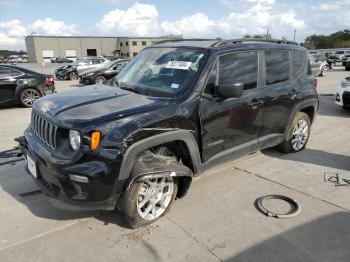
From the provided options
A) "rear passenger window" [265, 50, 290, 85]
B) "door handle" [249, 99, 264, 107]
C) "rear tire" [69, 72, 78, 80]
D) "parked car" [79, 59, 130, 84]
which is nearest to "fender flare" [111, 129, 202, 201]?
"door handle" [249, 99, 264, 107]

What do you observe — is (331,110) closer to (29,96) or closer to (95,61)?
(29,96)

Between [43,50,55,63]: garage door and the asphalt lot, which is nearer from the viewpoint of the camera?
the asphalt lot

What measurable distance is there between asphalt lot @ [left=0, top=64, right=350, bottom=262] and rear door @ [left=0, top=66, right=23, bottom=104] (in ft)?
20.0

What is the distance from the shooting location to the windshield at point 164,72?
12.7 feet

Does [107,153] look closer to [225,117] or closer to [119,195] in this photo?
[119,195]

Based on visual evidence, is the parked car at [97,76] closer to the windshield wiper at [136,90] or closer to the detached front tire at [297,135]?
Answer: the detached front tire at [297,135]

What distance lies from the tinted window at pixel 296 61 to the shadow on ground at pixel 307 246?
2.60 metres

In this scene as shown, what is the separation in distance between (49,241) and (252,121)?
113 inches

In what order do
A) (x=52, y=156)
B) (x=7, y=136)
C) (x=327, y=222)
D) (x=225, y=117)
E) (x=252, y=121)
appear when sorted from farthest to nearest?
(x=7, y=136) < (x=252, y=121) < (x=225, y=117) < (x=327, y=222) < (x=52, y=156)

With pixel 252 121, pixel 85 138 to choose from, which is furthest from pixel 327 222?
pixel 85 138

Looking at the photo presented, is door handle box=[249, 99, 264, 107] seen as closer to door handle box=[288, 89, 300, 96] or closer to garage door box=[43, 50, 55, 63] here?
door handle box=[288, 89, 300, 96]

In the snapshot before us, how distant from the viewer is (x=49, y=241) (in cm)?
333

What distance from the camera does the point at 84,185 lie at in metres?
Answer: 3.09

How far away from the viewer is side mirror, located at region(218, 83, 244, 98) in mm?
3721
